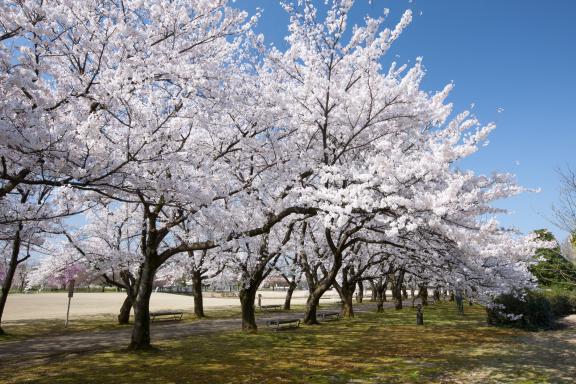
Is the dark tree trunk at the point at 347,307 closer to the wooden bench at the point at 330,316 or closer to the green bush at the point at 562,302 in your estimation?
the wooden bench at the point at 330,316

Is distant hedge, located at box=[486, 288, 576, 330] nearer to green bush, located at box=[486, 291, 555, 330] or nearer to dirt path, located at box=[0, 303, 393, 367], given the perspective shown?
green bush, located at box=[486, 291, 555, 330]

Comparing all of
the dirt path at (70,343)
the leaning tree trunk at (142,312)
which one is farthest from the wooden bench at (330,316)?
the leaning tree trunk at (142,312)

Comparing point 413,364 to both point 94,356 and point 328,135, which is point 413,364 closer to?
point 328,135

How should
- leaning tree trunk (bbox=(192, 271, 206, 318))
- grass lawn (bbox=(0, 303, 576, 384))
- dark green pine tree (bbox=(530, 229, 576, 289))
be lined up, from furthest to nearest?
leaning tree trunk (bbox=(192, 271, 206, 318)), dark green pine tree (bbox=(530, 229, 576, 289)), grass lawn (bbox=(0, 303, 576, 384))

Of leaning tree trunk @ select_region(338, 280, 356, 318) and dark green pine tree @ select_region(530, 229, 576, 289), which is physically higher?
dark green pine tree @ select_region(530, 229, 576, 289)

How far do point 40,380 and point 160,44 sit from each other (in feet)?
27.4

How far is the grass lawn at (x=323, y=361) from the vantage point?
9586 millimetres

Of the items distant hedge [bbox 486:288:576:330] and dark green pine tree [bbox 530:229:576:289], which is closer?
dark green pine tree [bbox 530:229:576:289]

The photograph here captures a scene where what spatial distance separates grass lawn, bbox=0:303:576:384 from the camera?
9.59m

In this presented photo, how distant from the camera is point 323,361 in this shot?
11.9 m

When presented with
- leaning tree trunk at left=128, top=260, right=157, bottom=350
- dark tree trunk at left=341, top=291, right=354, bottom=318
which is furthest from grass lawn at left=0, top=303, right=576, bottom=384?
dark tree trunk at left=341, top=291, right=354, bottom=318

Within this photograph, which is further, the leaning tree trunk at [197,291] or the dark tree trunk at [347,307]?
the leaning tree trunk at [197,291]

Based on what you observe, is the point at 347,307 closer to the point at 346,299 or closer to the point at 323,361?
the point at 346,299

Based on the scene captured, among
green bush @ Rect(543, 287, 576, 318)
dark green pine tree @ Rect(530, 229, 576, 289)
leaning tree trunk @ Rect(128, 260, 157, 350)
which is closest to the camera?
leaning tree trunk @ Rect(128, 260, 157, 350)
